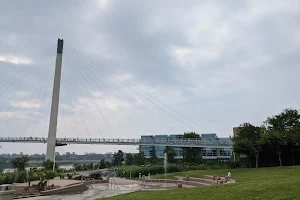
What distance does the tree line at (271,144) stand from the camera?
93.2ft

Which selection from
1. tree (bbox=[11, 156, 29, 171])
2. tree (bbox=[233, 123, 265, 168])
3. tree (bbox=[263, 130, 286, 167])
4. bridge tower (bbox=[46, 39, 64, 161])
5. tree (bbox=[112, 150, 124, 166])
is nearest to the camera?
tree (bbox=[263, 130, 286, 167])

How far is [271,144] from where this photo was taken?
1138 inches

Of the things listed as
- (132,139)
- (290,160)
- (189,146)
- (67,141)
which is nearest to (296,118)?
(290,160)

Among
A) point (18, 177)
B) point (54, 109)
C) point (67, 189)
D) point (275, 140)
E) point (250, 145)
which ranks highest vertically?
point (54, 109)

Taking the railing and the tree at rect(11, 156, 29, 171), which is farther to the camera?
the railing

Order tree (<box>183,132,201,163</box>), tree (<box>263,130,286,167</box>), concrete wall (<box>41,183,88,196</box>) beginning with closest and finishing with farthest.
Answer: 1. concrete wall (<box>41,183,88,196</box>)
2. tree (<box>263,130,286,167</box>)
3. tree (<box>183,132,201,163</box>)

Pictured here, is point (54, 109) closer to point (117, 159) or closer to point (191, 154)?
point (191, 154)

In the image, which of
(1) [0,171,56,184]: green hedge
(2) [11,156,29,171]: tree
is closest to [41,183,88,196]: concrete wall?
(1) [0,171,56,184]: green hedge

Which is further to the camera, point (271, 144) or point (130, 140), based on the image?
point (130, 140)

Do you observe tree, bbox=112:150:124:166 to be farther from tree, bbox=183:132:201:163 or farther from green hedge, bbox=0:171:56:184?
green hedge, bbox=0:171:56:184

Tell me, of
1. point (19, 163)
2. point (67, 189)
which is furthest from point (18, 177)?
point (19, 163)

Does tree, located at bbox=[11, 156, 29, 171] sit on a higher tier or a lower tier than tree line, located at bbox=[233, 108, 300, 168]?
lower

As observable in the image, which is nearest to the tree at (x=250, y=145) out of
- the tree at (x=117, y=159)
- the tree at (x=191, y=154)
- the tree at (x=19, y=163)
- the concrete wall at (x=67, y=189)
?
the concrete wall at (x=67, y=189)

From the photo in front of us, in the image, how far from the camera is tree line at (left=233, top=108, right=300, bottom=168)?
28422 millimetres
